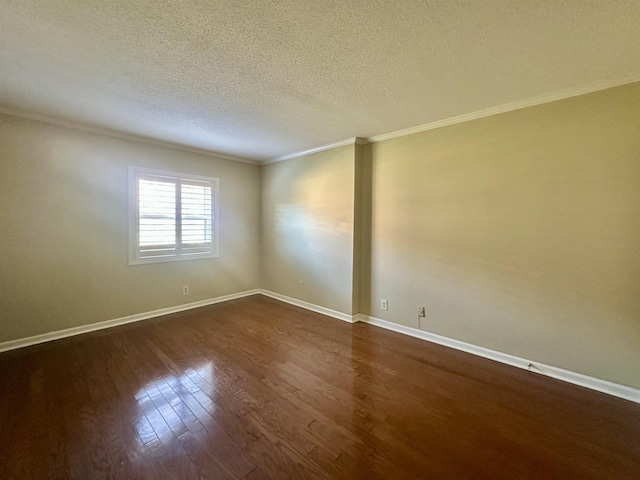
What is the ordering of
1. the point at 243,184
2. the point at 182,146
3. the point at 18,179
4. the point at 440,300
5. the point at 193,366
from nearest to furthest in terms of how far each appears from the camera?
the point at 193,366 < the point at 18,179 < the point at 440,300 < the point at 182,146 < the point at 243,184

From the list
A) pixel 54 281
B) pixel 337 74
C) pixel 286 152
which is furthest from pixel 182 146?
pixel 337 74

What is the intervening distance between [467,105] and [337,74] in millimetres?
1378

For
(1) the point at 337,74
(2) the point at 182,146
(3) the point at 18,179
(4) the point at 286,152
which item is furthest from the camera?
(4) the point at 286,152

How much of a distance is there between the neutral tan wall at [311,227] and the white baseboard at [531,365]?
0.86 metres

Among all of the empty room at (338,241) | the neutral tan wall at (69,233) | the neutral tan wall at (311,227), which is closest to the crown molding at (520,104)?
the empty room at (338,241)

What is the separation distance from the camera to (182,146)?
396 cm

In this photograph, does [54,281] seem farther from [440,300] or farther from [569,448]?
[569,448]

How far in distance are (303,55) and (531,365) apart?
3.27 m

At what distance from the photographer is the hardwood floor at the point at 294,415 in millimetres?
1479

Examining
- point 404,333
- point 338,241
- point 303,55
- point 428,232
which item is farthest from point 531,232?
point 303,55

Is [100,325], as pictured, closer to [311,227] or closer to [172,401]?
[172,401]

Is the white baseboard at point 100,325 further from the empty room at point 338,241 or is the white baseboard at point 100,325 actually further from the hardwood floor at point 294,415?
the hardwood floor at point 294,415

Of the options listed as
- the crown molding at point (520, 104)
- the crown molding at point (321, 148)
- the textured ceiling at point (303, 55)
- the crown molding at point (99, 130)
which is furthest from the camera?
the crown molding at point (321, 148)

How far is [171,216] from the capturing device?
12.9ft
